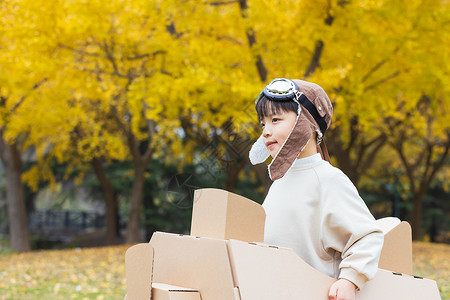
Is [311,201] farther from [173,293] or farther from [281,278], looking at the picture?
[173,293]

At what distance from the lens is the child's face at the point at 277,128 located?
202cm

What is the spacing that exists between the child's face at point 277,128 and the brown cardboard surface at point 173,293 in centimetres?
60

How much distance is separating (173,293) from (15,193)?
1253 cm

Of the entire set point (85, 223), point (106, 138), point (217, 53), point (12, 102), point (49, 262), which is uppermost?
point (217, 53)

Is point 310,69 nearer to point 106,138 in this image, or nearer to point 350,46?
point 350,46

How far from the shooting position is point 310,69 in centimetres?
843

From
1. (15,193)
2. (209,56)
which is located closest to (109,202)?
(15,193)

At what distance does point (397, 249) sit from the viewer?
7.32ft

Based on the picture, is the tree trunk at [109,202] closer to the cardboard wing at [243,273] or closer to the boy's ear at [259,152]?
the boy's ear at [259,152]

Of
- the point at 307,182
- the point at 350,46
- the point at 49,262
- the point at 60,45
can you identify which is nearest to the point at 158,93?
the point at 60,45

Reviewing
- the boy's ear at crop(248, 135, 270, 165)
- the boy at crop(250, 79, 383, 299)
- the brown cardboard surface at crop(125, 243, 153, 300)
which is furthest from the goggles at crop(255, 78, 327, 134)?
the brown cardboard surface at crop(125, 243, 153, 300)

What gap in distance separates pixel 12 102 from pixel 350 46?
22.0 feet

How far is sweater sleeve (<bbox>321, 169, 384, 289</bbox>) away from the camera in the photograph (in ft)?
6.05

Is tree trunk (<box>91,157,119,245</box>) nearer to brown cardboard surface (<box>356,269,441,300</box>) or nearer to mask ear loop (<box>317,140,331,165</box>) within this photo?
mask ear loop (<box>317,140,331,165</box>)
